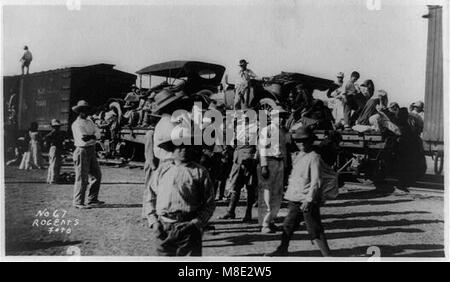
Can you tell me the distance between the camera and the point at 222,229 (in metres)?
6.15

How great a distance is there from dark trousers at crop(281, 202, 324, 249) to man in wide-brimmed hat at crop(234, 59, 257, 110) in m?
3.06

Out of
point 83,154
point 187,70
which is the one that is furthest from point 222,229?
point 187,70

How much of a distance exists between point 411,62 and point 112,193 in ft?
18.4

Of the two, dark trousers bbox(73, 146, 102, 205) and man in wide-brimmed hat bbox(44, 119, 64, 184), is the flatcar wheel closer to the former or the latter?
dark trousers bbox(73, 146, 102, 205)

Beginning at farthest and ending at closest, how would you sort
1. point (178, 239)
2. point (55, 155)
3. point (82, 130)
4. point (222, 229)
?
point (55, 155)
point (82, 130)
point (222, 229)
point (178, 239)

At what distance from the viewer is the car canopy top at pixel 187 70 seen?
9.85 m

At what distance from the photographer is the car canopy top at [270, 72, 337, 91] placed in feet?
29.1

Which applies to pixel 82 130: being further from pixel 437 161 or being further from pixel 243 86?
pixel 437 161

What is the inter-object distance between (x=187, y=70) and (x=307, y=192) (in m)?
5.91
